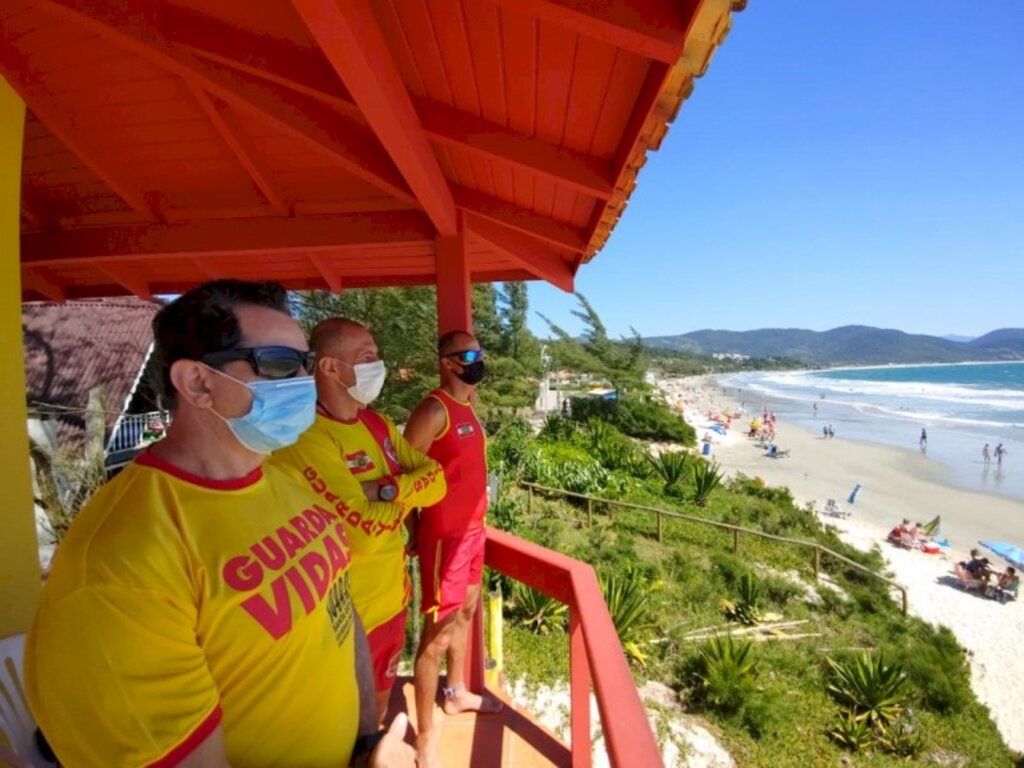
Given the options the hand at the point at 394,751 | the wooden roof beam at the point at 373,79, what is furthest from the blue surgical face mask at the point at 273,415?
the wooden roof beam at the point at 373,79

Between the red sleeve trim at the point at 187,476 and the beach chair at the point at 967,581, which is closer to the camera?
the red sleeve trim at the point at 187,476

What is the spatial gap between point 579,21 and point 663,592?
1017cm

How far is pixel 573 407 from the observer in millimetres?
27062

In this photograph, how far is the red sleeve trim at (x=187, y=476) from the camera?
3.32 ft

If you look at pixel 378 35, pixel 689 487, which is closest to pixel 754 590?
pixel 689 487

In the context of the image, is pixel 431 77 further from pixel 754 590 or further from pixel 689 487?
A: pixel 689 487

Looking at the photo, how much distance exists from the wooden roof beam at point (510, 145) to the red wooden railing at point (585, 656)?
1445mm

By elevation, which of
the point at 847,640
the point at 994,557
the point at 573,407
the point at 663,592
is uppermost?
the point at 573,407

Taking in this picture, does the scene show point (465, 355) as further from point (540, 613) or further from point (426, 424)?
point (540, 613)

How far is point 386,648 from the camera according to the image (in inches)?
78.0

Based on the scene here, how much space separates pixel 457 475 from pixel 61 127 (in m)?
2.21

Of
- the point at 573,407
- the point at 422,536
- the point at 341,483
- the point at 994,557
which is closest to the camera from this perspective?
the point at 341,483

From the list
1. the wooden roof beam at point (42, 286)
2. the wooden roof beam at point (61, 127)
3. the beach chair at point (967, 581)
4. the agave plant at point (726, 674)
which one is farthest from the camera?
the beach chair at point (967, 581)

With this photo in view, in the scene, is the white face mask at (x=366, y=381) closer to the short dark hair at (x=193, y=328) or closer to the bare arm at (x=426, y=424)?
the bare arm at (x=426, y=424)
